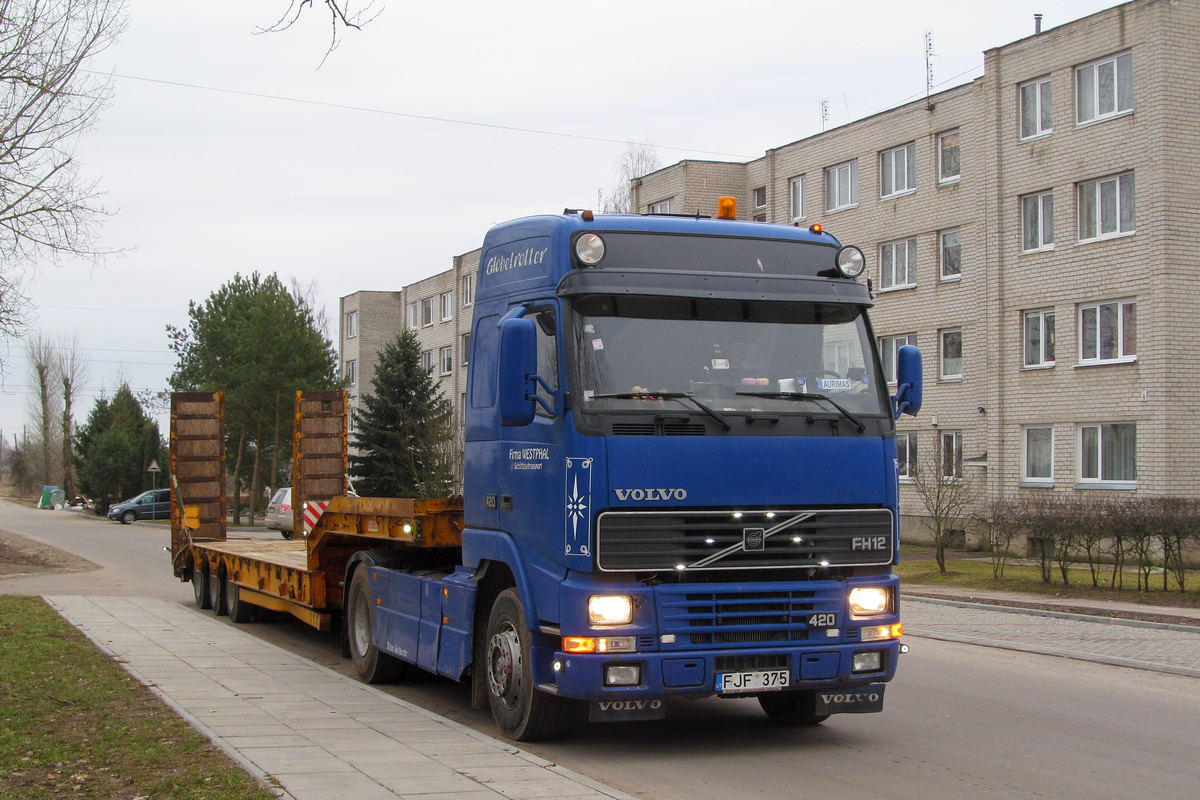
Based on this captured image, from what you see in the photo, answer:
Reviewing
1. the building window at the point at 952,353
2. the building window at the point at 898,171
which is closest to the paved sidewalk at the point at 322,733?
the building window at the point at 952,353

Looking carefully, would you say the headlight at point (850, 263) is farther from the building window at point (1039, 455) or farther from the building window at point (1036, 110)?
the building window at point (1036, 110)

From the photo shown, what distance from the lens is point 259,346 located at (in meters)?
52.6

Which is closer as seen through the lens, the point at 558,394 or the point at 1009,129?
the point at 558,394

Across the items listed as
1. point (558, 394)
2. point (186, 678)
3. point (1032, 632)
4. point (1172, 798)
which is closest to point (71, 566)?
point (186, 678)

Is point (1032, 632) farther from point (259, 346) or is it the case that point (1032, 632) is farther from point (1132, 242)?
point (259, 346)

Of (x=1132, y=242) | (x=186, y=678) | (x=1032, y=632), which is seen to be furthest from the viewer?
(x=1132, y=242)

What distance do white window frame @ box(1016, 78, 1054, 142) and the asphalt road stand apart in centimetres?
2236

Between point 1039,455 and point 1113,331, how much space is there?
397 cm

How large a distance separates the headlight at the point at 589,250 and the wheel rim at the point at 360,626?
469cm

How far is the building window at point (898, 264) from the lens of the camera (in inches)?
1427

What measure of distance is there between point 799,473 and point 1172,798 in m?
2.73

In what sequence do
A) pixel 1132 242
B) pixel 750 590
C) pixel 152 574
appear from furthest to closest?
pixel 1132 242 → pixel 152 574 → pixel 750 590

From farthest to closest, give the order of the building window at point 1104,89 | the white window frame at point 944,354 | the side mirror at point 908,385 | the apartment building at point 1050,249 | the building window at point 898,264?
1. the building window at point 898,264
2. the white window frame at point 944,354
3. the building window at point 1104,89
4. the apartment building at point 1050,249
5. the side mirror at point 908,385

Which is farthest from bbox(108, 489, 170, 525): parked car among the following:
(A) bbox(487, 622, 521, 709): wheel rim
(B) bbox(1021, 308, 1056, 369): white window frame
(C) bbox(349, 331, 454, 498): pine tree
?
(A) bbox(487, 622, 521, 709): wheel rim
